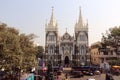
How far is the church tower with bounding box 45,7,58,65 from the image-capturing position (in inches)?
3679

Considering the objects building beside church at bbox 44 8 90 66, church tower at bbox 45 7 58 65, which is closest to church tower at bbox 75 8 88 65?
building beside church at bbox 44 8 90 66

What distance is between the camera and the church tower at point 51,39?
9344 centimetres

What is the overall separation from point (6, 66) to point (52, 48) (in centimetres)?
5625

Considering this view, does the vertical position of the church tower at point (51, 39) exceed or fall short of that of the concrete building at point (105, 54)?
it exceeds it

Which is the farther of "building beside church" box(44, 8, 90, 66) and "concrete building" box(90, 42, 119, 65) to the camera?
"building beside church" box(44, 8, 90, 66)

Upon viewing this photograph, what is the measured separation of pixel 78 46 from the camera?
9319 cm

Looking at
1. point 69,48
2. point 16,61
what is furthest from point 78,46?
Answer: point 16,61

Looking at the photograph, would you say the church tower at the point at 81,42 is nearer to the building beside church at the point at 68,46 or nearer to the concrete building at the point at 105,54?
the building beside church at the point at 68,46

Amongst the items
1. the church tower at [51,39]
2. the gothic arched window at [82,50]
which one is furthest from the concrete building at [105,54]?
the church tower at [51,39]

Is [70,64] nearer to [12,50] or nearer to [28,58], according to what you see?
[28,58]

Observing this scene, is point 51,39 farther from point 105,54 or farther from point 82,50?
point 105,54

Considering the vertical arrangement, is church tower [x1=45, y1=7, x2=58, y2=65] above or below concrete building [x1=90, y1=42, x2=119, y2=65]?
above

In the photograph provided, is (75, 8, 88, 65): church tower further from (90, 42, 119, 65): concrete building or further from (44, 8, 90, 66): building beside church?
(90, 42, 119, 65): concrete building

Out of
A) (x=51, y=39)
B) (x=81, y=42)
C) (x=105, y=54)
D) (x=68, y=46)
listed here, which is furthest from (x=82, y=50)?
(x=51, y=39)
